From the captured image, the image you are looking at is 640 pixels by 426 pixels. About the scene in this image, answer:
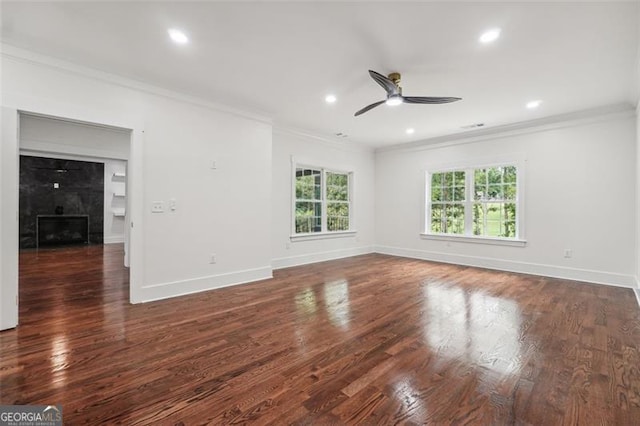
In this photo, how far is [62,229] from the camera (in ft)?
29.1

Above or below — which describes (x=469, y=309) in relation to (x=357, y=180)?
below

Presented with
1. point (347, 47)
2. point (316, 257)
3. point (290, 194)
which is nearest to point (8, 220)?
point (347, 47)

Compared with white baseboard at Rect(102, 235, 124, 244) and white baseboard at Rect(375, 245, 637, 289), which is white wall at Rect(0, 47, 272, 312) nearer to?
white baseboard at Rect(375, 245, 637, 289)

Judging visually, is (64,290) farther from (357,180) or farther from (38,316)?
(357,180)

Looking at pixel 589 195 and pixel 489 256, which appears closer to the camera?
pixel 589 195

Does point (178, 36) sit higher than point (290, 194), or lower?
higher

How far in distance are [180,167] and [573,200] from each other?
6129mm

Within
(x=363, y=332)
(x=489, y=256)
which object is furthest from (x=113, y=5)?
(x=489, y=256)

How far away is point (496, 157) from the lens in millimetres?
5523

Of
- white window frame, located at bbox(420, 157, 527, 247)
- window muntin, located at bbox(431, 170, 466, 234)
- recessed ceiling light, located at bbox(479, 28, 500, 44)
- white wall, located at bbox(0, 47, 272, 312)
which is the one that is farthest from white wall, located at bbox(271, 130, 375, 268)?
recessed ceiling light, located at bbox(479, 28, 500, 44)

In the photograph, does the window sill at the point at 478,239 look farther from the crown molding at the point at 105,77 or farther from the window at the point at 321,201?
A: the crown molding at the point at 105,77

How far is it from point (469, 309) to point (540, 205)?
3032 millimetres

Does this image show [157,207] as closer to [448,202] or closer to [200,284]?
[200,284]

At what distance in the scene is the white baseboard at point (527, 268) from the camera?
4367 mm
